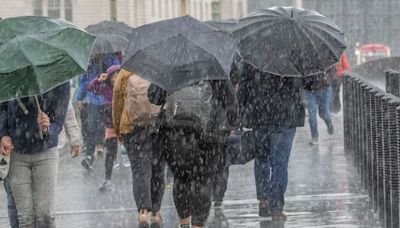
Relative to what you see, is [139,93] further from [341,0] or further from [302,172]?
[341,0]

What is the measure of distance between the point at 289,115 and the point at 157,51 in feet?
6.65

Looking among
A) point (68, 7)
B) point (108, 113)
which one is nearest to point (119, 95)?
point (108, 113)

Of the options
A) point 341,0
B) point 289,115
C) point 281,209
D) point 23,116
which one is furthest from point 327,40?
point 341,0

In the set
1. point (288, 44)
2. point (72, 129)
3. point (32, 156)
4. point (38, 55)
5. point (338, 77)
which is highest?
point (38, 55)

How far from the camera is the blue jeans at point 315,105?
1997 cm

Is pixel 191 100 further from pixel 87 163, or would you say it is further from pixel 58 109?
pixel 87 163

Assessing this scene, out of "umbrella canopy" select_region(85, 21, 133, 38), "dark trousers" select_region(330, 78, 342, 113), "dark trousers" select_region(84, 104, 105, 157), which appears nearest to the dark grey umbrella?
"dark trousers" select_region(84, 104, 105, 157)

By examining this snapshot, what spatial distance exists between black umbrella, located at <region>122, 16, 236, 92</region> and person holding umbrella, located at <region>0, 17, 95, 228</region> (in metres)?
0.89

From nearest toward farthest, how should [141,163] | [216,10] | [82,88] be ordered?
[141,163]
[82,88]
[216,10]

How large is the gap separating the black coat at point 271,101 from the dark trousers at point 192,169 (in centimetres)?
Result: 201

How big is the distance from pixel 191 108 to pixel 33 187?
1.38 metres

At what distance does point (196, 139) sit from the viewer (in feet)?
32.1

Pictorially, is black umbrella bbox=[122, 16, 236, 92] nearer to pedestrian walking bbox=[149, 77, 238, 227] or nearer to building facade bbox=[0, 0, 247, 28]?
pedestrian walking bbox=[149, 77, 238, 227]

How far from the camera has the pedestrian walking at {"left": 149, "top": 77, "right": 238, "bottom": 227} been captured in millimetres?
9773
